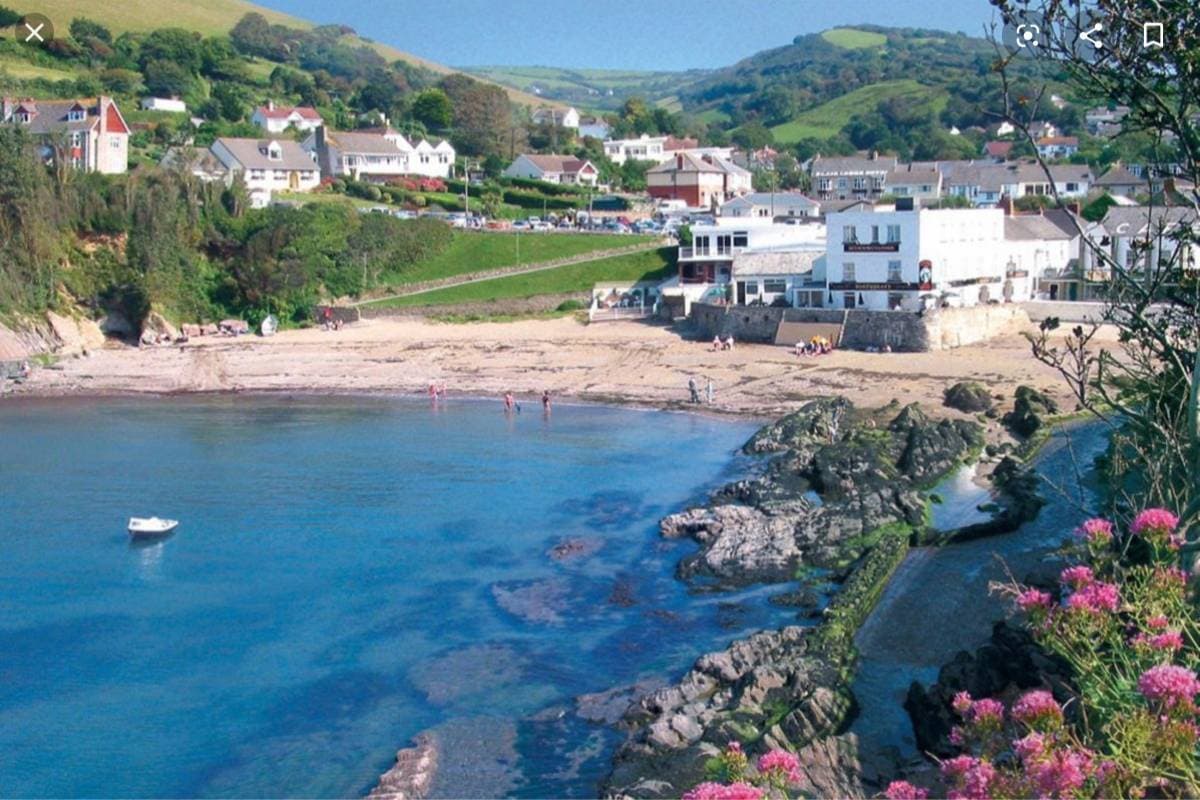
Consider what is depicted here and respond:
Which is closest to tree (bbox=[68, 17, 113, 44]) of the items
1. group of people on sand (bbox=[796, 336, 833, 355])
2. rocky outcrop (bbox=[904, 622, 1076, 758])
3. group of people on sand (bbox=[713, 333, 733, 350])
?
group of people on sand (bbox=[713, 333, 733, 350])

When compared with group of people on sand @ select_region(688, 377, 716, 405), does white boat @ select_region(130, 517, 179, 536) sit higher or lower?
lower

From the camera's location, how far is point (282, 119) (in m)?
108

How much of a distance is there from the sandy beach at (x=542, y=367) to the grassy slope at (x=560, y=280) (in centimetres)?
344

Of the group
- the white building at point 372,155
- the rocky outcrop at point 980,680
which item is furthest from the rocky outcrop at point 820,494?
the white building at point 372,155

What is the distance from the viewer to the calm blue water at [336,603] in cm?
2003

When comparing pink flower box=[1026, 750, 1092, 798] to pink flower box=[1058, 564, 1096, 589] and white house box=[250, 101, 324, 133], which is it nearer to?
pink flower box=[1058, 564, 1096, 589]

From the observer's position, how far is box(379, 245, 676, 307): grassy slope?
217ft

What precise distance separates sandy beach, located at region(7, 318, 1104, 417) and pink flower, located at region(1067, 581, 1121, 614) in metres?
35.4

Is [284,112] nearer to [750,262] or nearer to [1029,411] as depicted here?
[750,262]

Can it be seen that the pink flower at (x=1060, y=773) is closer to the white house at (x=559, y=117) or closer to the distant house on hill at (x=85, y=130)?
the distant house on hill at (x=85, y=130)

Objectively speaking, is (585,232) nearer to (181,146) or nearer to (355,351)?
(355,351)

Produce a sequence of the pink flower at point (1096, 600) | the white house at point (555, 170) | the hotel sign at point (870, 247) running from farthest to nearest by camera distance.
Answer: the white house at point (555, 170) → the hotel sign at point (870, 247) → the pink flower at point (1096, 600)

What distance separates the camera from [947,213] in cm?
5375

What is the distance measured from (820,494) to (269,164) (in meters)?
62.0
